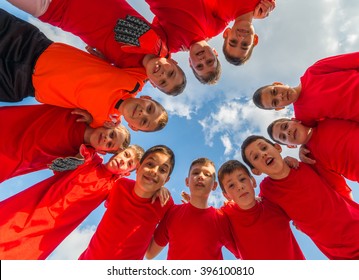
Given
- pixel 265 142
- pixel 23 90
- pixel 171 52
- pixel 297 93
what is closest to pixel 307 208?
pixel 265 142

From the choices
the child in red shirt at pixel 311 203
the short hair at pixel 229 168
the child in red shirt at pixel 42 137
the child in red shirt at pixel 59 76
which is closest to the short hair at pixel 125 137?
the child in red shirt at pixel 42 137

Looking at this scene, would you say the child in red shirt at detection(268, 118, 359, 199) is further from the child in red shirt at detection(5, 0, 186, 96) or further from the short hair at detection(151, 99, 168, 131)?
the child in red shirt at detection(5, 0, 186, 96)

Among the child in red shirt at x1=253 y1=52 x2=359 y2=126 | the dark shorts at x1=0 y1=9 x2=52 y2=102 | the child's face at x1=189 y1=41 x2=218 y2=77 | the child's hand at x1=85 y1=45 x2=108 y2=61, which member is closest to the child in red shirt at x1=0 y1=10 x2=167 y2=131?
the dark shorts at x1=0 y1=9 x2=52 y2=102

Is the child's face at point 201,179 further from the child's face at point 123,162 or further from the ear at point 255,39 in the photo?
the ear at point 255,39

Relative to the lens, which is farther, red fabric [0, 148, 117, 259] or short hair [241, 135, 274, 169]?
short hair [241, 135, 274, 169]

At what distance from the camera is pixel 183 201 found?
13.1ft

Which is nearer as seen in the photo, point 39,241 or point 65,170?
point 39,241

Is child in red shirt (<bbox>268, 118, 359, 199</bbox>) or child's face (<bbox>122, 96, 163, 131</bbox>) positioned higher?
child in red shirt (<bbox>268, 118, 359, 199</bbox>)

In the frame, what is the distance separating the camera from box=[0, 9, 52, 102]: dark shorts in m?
3.56

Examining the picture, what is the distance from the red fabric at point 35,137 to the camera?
11.8 ft

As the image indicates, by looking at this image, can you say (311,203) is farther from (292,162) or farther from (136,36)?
(136,36)

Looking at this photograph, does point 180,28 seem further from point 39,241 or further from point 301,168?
point 39,241

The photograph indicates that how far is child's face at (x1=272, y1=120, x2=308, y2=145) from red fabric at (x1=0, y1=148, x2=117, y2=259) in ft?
7.32
